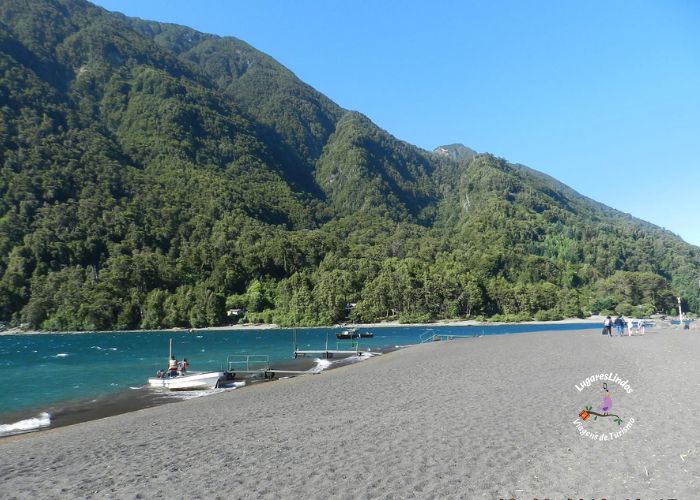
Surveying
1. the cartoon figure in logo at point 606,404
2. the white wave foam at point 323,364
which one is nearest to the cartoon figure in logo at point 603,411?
the cartoon figure in logo at point 606,404

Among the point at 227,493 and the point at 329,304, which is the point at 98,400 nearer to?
the point at 227,493

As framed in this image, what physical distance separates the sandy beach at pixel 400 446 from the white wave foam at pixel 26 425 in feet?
8.67

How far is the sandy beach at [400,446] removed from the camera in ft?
30.7

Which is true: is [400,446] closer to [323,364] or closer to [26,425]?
[26,425]

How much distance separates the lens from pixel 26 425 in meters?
21.5

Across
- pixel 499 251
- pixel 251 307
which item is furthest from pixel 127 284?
pixel 499 251

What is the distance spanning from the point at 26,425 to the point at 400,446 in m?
18.4

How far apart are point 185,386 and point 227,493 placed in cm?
2308

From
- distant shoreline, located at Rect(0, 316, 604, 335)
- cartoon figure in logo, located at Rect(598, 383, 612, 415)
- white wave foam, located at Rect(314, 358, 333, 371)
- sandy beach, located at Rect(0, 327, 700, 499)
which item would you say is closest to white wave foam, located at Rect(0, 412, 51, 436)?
sandy beach, located at Rect(0, 327, 700, 499)

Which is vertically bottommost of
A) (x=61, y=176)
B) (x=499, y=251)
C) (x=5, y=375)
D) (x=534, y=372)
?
(x=5, y=375)

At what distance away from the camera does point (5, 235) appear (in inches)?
6358

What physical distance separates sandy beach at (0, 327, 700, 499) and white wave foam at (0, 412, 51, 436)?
264cm

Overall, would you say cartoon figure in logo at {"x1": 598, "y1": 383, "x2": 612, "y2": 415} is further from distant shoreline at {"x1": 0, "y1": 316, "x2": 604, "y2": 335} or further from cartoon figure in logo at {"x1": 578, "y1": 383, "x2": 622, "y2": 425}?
distant shoreline at {"x1": 0, "y1": 316, "x2": 604, "y2": 335}

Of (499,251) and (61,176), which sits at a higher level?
(61,176)
